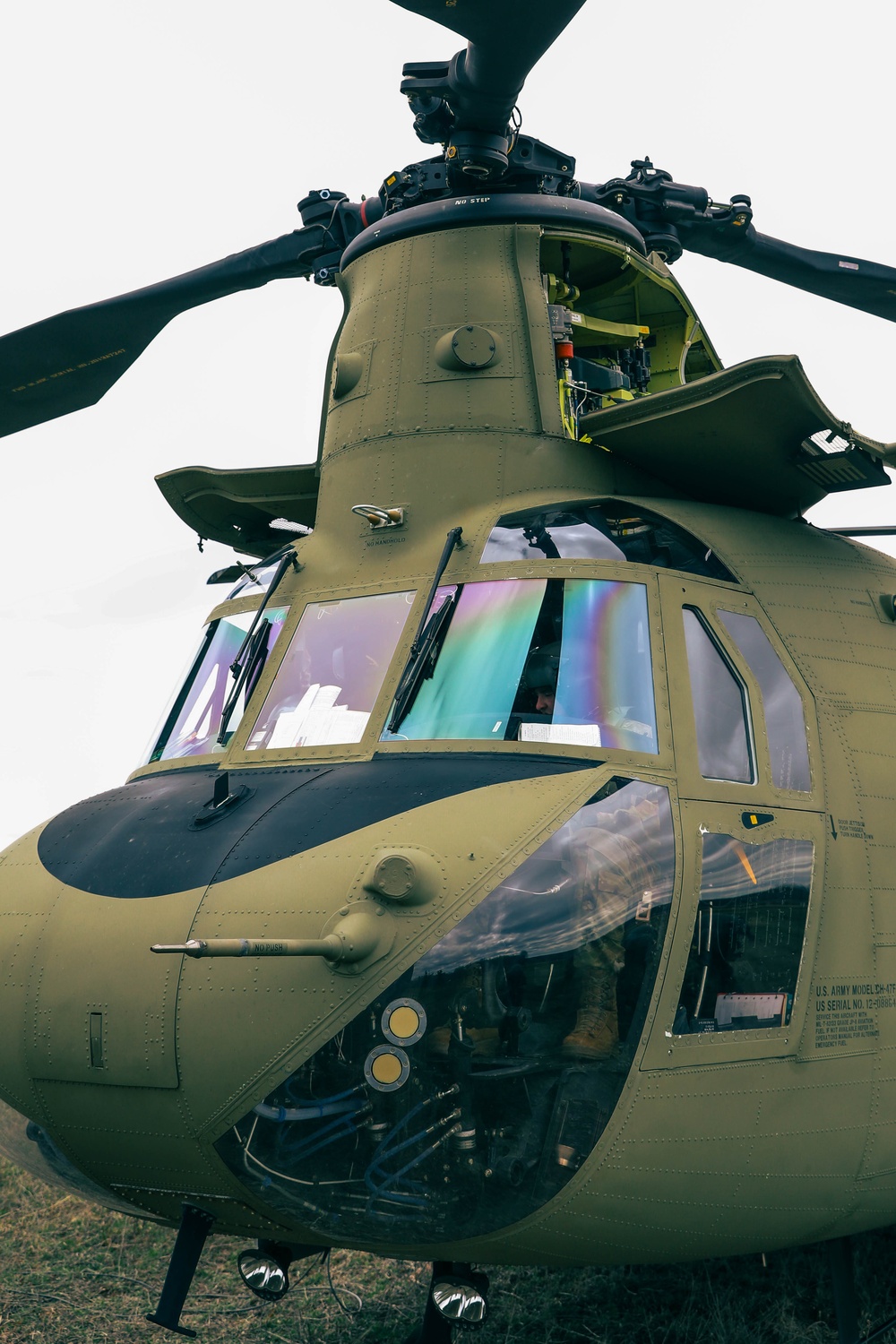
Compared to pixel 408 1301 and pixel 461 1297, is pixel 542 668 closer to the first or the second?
pixel 461 1297

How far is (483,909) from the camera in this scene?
13.1 feet

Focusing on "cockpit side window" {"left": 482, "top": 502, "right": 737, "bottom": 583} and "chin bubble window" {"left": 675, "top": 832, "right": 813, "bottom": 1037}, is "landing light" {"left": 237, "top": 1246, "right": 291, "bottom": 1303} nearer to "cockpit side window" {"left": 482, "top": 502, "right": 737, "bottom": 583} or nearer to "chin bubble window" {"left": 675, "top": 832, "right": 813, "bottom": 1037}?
"chin bubble window" {"left": 675, "top": 832, "right": 813, "bottom": 1037}

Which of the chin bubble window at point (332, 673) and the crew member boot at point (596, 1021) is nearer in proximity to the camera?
the crew member boot at point (596, 1021)

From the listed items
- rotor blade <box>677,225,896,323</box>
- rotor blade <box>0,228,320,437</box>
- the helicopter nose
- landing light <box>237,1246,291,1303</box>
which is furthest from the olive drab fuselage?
rotor blade <box>677,225,896,323</box>

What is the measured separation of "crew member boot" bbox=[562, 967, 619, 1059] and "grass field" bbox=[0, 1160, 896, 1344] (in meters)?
2.55

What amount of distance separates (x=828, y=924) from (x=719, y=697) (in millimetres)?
950

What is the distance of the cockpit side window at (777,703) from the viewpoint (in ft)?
16.3

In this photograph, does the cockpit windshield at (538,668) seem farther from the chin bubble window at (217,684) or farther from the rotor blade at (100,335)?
the rotor blade at (100,335)

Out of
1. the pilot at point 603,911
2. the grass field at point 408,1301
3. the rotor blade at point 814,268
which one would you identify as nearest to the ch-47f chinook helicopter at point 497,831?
the pilot at point 603,911

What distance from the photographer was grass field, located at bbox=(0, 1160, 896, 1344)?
19.9 feet

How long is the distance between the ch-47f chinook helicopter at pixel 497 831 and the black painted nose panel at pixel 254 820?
20mm

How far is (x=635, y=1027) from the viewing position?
4.16m

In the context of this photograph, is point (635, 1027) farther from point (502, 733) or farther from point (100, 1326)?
point (100, 1326)

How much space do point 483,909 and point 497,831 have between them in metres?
0.28
